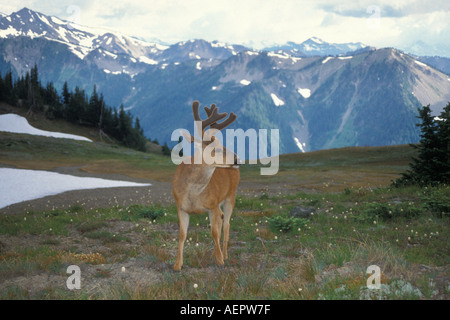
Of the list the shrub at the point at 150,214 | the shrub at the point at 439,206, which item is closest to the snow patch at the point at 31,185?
the shrub at the point at 150,214

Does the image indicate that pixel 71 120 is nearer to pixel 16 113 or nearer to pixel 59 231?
pixel 16 113

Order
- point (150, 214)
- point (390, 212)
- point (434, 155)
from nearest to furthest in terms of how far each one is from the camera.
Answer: point (390, 212) < point (150, 214) < point (434, 155)

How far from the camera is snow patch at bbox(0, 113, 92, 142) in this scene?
310ft

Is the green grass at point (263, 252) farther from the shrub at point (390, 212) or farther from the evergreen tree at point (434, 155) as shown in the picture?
the evergreen tree at point (434, 155)

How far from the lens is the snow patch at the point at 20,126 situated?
94438mm

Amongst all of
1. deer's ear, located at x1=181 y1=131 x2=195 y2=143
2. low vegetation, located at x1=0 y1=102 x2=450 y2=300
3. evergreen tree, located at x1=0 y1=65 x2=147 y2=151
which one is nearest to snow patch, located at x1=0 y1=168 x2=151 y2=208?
low vegetation, located at x1=0 y1=102 x2=450 y2=300

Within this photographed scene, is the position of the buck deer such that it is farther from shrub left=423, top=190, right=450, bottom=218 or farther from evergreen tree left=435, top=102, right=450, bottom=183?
evergreen tree left=435, top=102, right=450, bottom=183

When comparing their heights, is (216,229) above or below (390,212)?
above

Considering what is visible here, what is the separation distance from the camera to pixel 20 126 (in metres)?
97.6

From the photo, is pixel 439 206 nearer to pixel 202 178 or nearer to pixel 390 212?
pixel 390 212

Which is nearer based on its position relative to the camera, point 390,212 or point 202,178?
point 202,178

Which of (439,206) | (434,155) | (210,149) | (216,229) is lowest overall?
(439,206)

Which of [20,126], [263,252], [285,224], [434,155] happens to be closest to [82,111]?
[20,126]
